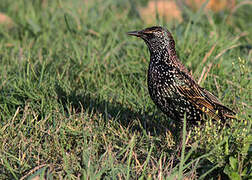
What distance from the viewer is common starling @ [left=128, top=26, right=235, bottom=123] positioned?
459cm

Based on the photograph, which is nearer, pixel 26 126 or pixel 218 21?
pixel 26 126

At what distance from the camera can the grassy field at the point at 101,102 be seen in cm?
392

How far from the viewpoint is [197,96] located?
15.5ft

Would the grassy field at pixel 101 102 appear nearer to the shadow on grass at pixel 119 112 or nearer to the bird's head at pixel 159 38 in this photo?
the shadow on grass at pixel 119 112

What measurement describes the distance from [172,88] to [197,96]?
297 mm

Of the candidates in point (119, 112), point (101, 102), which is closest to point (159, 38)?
point (119, 112)

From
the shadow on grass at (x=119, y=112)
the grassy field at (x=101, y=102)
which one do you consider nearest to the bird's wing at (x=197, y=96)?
the grassy field at (x=101, y=102)

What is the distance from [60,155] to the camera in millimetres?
4223

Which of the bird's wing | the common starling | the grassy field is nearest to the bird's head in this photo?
the common starling

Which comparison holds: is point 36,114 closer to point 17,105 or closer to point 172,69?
point 17,105

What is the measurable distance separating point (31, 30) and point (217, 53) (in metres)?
3.01

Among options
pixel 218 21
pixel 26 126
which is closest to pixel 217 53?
pixel 218 21

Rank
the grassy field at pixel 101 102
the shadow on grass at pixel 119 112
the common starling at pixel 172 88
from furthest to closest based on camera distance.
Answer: the shadow on grass at pixel 119 112 → the common starling at pixel 172 88 → the grassy field at pixel 101 102

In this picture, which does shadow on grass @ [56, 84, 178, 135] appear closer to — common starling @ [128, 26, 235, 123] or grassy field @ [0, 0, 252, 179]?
grassy field @ [0, 0, 252, 179]
